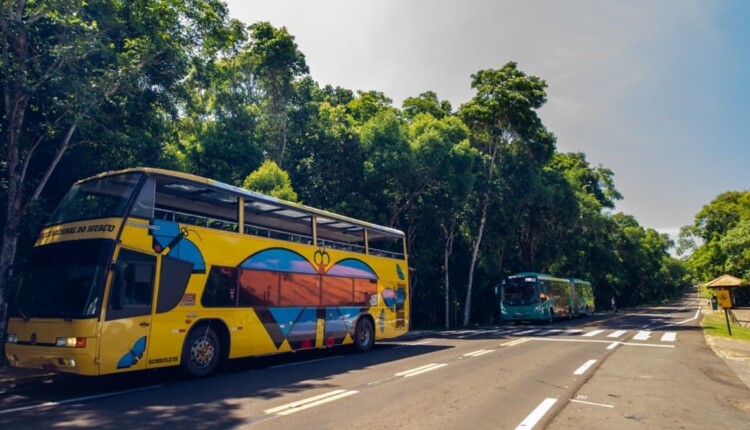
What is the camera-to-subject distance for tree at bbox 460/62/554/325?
3127 centimetres

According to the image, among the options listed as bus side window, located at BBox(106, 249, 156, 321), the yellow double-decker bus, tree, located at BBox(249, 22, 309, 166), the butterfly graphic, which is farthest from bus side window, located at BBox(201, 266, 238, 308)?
tree, located at BBox(249, 22, 309, 166)

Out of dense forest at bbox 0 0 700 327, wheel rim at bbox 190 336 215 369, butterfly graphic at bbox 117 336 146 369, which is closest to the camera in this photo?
butterfly graphic at bbox 117 336 146 369

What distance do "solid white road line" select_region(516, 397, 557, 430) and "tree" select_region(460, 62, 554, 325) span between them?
25064 millimetres

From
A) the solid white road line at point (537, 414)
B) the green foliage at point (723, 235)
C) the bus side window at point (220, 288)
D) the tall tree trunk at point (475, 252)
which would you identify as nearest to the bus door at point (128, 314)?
the bus side window at point (220, 288)

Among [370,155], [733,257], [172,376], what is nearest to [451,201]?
[370,155]

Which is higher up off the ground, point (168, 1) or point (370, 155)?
point (168, 1)

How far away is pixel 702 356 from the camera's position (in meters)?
13.9

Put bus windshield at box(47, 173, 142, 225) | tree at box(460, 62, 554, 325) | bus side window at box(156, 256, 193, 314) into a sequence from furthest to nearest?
tree at box(460, 62, 554, 325) → bus side window at box(156, 256, 193, 314) → bus windshield at box(47, 173, 142, 225)

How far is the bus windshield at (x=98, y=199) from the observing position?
8.66 m

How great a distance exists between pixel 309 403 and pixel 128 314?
12.4 feet

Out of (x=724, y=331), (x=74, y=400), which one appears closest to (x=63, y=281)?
(x=74, y=400)

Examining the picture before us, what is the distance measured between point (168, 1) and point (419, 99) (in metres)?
20.3

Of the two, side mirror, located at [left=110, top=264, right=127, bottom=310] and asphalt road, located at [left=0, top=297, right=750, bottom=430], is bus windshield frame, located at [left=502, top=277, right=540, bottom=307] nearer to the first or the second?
asphalt road, located at [left=0, top=297, right=750, bottom=430]

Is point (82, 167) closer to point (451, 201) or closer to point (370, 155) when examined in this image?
point (370, 155)
